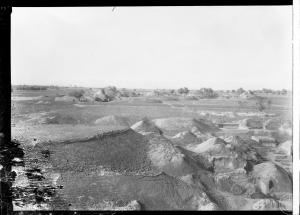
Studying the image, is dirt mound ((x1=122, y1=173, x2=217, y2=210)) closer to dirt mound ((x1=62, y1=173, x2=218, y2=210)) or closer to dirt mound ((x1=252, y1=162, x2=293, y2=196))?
dirt mound ((x1=62, y1=173, x2=218, y2=210))

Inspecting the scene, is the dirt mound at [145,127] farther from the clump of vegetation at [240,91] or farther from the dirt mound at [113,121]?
the clump of vegetation at [240,91]

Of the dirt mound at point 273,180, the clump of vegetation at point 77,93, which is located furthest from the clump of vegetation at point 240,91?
the clump of vegetation at point 77,93

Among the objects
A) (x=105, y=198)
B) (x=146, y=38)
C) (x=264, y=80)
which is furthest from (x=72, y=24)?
(x=264, y=80)

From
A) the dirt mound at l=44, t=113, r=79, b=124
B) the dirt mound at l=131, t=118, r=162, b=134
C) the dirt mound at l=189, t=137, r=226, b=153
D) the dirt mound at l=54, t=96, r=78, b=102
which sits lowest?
the dirt mound at l=189, t=137, r=226, b=153

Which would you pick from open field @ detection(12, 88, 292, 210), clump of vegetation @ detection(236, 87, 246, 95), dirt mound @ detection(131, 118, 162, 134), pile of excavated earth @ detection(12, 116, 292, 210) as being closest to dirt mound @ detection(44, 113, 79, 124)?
open field @ detection(12, 88, 292, 210)

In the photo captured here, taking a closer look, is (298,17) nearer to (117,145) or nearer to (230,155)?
(230,155)

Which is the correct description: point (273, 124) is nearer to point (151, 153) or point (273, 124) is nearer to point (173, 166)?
point (173, 166)

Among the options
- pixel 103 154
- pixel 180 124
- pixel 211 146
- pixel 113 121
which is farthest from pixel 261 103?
pixel 103 154
